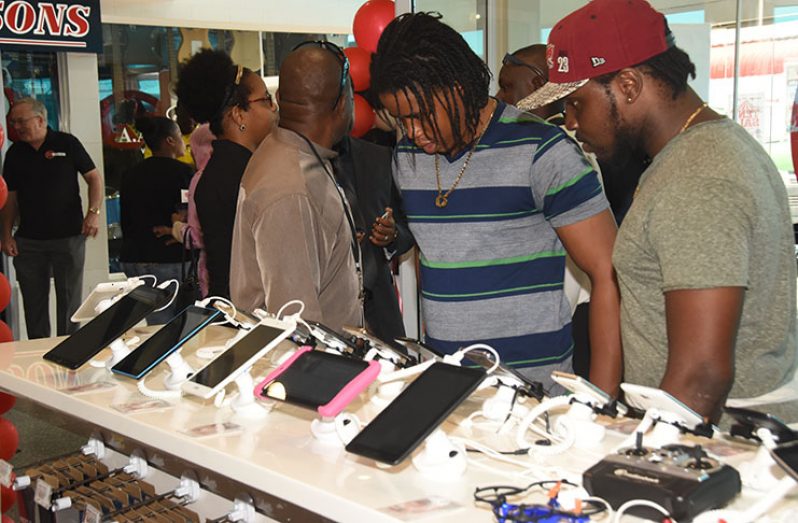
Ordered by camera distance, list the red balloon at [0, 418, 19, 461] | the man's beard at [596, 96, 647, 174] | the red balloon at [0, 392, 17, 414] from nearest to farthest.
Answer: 1. the man's beard at [596, 96, 647, 174]
2. the red balloon at [0, 418, 19, 461]
3. the red balloon at [0, 392, 17, 414]

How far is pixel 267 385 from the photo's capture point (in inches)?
75.4

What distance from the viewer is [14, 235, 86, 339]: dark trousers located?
22.1 ft

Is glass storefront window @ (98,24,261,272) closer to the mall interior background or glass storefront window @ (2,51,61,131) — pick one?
the mall interior background

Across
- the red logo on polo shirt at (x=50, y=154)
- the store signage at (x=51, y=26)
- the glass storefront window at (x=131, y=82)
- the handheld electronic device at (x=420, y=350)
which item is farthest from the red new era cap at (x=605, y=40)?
the glass storefront window at (x=131, y=82)

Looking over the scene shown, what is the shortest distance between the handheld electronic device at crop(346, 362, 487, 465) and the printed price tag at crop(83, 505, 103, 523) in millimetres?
893

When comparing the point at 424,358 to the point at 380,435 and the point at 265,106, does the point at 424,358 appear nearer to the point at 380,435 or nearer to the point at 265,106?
the point at 380,435

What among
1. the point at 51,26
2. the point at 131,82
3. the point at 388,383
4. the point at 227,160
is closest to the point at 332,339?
the point at 388,383

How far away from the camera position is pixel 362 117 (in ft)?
16.3

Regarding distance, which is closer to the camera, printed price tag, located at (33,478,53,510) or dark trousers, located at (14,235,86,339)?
printed price tag, located at (33,478,53,510)

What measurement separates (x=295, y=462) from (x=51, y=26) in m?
6.62

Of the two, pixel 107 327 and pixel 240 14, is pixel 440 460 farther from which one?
pixel 240 14

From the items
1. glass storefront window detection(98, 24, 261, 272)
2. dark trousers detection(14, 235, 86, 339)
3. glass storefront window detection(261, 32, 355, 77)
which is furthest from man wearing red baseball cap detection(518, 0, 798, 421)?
glass storefront window detection(261, 32, 355, 77)

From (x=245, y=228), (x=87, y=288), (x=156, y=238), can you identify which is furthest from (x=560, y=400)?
(x=87, y=288)

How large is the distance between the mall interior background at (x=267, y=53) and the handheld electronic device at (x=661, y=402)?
2365mm
